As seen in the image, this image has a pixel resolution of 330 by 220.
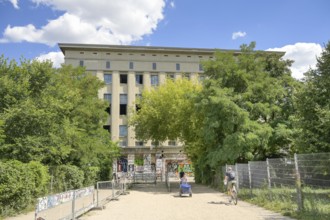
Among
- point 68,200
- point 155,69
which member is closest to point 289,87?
point 68,200

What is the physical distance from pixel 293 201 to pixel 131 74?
55243mm

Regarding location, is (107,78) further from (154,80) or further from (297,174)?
(297,174)

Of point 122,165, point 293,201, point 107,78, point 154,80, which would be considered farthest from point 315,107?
point 107,78

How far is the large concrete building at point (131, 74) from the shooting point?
6569 cm

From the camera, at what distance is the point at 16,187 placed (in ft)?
50.3

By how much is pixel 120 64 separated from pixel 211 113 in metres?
41.1

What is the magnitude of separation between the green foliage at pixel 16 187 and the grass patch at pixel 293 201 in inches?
405

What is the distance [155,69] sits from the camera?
69.0 m

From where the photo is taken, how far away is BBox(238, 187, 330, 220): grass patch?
40.6 feet

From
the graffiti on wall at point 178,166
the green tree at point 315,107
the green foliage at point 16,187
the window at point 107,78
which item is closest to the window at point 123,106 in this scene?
the window at point 107,78

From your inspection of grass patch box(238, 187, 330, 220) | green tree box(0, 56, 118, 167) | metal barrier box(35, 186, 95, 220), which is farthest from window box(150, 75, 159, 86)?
metal barrier box(35, 186, 95, 220)

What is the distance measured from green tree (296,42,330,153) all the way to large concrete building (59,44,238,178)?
44099 millimetres

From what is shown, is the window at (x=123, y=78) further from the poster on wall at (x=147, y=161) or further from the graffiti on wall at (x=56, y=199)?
the graffiti on wall at (x=56, y=199)

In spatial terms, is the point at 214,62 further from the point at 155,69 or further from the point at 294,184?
the point at 155,69
